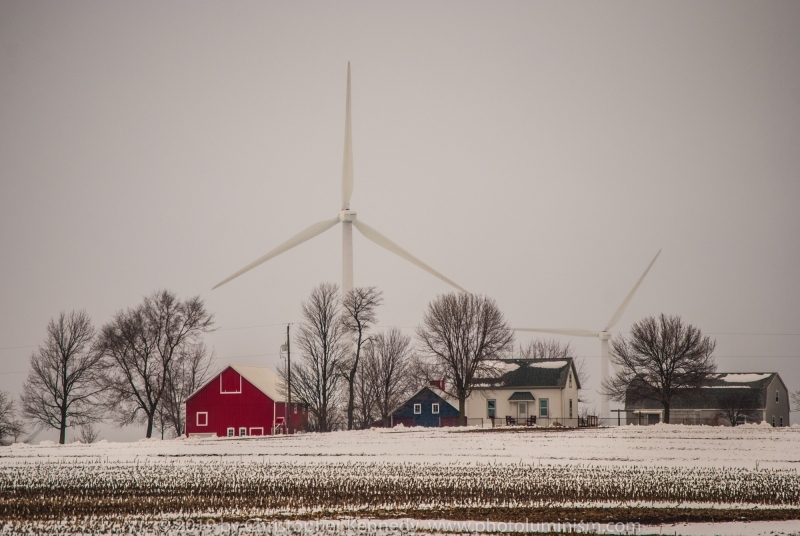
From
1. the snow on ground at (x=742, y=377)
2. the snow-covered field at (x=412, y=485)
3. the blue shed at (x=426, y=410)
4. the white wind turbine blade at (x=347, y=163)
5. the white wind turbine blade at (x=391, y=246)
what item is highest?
the white wind turbine blade at (x=347, y=163)

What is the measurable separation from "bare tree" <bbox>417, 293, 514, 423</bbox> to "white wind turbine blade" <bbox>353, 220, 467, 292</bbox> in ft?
8.66

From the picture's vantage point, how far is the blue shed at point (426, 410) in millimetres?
93250

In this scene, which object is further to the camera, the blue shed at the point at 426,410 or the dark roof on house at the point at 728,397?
the dark roof on house at the point at 728,397

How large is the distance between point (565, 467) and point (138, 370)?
5042cm

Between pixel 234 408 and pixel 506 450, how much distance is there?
4673cm

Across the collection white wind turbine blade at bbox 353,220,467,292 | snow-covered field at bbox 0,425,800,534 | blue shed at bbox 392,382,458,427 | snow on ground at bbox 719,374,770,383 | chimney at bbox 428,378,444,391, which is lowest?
snow-covered field at bbox 0,425,800,534

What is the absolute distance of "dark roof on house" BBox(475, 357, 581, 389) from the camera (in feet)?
290

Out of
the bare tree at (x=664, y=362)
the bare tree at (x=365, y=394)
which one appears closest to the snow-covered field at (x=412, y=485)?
the bare tree at (x=664, y=362)

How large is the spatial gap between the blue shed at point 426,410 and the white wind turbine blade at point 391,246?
13660mm

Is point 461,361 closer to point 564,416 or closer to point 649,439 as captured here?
point 564,416

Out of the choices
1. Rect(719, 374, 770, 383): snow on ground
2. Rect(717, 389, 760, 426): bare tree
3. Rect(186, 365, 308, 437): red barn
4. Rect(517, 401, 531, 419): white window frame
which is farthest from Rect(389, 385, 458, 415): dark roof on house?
Rect(719, 374, 770, 383): snow on ground

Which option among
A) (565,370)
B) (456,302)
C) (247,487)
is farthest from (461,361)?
(247,487)

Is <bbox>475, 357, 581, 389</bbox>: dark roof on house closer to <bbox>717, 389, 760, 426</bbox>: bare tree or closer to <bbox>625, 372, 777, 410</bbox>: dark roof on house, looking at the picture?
<bbox>625, 372, 777, 410</bbox>: dark roof on house

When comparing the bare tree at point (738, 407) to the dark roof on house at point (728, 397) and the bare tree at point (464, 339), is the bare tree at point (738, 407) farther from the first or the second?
the bare tree at point (464, 339)
